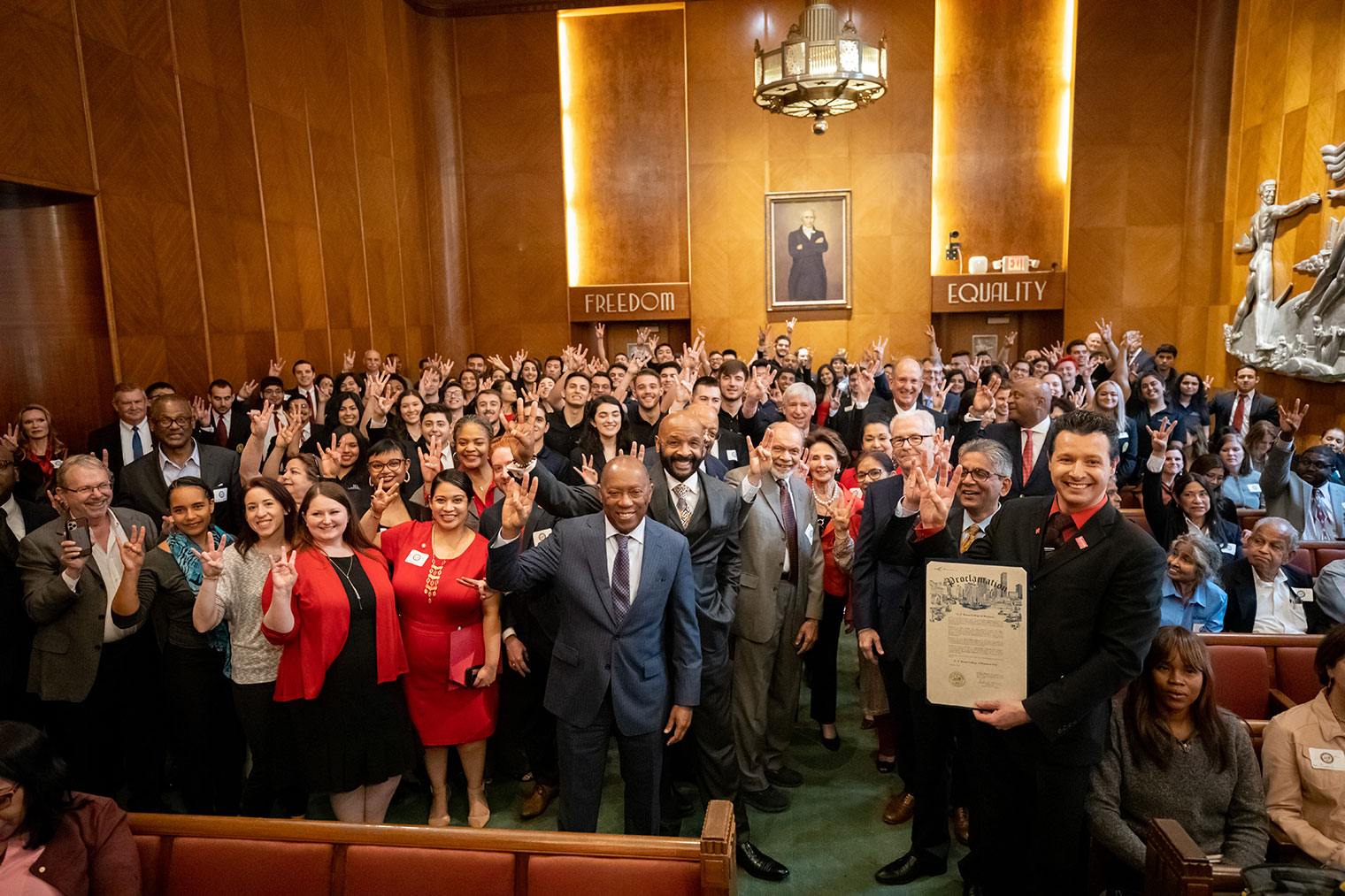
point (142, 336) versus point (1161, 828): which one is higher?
point (142, 336)

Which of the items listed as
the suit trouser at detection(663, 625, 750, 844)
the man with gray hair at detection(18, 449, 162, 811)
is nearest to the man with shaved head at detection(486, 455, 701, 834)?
the suit trouser at detection(663, 625, 750, 844)

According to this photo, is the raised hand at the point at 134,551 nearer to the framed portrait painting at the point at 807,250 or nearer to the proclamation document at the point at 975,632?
the proclamation document at the point at 975,632

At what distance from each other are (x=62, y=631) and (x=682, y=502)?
245cm

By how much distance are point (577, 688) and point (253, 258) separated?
7.11 m

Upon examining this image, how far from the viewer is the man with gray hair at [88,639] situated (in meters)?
3.14

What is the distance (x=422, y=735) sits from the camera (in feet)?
10.9

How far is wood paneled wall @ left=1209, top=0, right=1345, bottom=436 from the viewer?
8.09 m

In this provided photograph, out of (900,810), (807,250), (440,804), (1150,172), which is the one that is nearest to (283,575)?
(440,804)

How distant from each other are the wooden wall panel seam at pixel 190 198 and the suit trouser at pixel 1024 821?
7.25 meters

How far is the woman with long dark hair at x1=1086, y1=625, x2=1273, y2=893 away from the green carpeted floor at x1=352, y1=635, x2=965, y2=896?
85cm

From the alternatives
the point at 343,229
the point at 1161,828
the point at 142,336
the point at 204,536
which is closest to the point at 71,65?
the point at 142,336

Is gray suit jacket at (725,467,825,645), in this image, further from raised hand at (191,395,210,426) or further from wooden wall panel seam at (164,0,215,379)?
wooden wall panel seam at (164,0,215,379)

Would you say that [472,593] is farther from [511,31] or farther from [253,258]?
[511,31]

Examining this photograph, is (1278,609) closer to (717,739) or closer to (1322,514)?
(1322,514)
